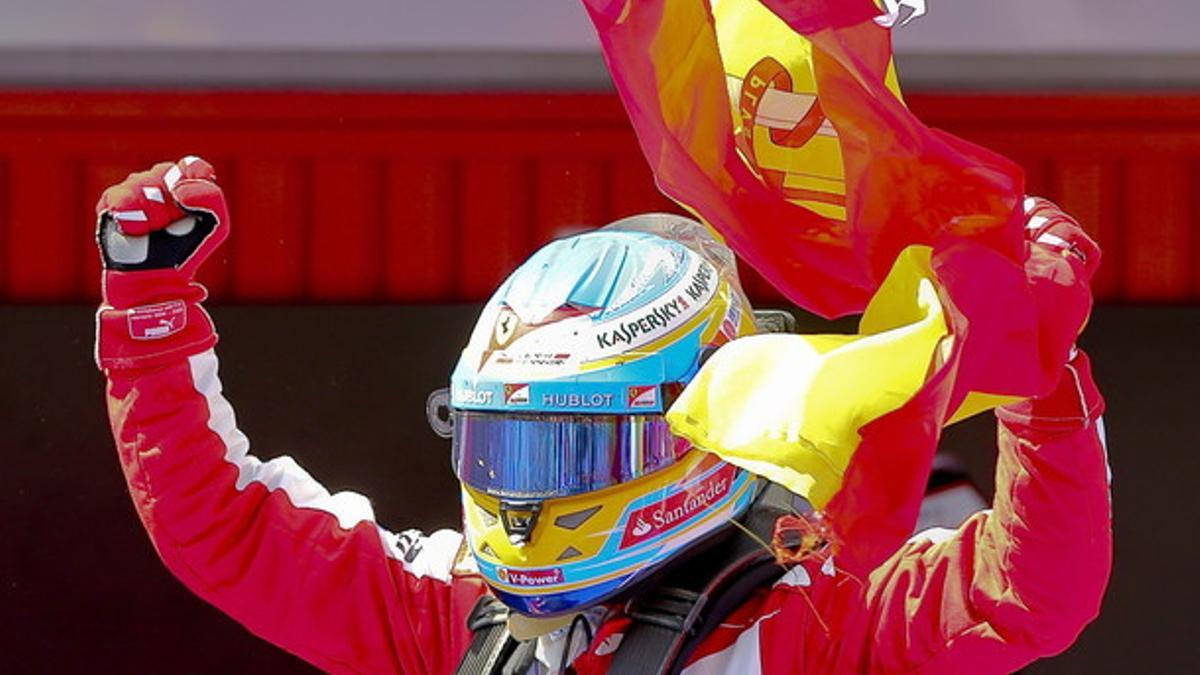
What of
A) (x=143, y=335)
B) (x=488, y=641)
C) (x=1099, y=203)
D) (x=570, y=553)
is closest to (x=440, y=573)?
(x=488, y=641)

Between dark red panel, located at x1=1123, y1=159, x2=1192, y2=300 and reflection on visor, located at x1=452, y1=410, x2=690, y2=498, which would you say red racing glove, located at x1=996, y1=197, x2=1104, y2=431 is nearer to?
reflection on visor, located at x1=452, y1=410, x2=690, y2=498

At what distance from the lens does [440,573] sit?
2.02m

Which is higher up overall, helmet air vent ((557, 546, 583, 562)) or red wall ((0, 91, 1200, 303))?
red wall ((0, 91, 1200, 303))

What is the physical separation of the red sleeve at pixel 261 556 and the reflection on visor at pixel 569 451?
0.77 feet

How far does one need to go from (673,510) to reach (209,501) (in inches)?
19.0

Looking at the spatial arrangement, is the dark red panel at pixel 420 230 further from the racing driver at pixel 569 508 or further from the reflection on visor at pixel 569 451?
the reflection on visor at pixel 569 451

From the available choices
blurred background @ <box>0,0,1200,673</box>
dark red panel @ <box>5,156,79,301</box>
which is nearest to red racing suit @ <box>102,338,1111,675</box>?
blurred background @ <box>0,0,1200,673</box>

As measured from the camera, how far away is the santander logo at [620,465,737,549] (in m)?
1.80

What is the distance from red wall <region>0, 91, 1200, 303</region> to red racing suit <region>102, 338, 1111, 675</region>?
25.8 inches

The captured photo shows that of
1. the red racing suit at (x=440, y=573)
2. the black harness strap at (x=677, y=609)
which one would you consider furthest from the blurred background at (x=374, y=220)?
the black harness strap at (x=677, y=609)

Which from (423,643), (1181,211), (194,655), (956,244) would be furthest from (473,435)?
(1181,211)

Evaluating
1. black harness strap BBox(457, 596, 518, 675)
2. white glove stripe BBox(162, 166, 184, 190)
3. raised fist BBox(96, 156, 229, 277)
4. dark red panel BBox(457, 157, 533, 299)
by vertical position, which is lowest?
black harness strap BBox(457, 596, 518, 675)

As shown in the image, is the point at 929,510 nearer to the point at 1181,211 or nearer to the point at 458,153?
the point at 1181,211

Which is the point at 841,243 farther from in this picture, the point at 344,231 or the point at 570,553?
the point at 344,231
